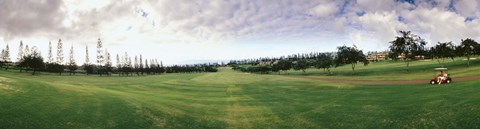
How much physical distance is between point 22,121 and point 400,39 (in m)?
97.8

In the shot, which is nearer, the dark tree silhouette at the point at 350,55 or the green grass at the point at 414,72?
the green grass at the point at 414,72

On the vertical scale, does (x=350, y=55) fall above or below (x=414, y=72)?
above

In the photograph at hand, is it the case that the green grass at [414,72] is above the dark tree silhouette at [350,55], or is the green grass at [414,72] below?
below

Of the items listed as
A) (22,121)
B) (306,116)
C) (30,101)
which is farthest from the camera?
(306,116)

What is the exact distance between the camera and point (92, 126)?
22.9m

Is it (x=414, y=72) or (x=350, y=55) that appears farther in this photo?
(x=350, y=55)

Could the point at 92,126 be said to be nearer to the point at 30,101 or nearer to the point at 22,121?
the point at 22,121

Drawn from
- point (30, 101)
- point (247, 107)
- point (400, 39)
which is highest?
point (400, 39)

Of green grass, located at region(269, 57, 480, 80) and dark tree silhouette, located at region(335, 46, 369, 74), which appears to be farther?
dark tree silhouette, located at region(335, 46, 369, 74)

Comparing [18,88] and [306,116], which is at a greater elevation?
[18,88]

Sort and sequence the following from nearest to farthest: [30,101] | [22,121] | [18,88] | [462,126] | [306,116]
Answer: [462,126]
[22,121]
[30,101]
[306,116]
[18,88]

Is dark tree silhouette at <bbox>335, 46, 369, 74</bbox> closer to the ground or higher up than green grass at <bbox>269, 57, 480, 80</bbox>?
higher up

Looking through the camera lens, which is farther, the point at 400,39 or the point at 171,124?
the point at 400,39

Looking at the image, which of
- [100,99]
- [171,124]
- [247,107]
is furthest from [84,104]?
[247,107]
